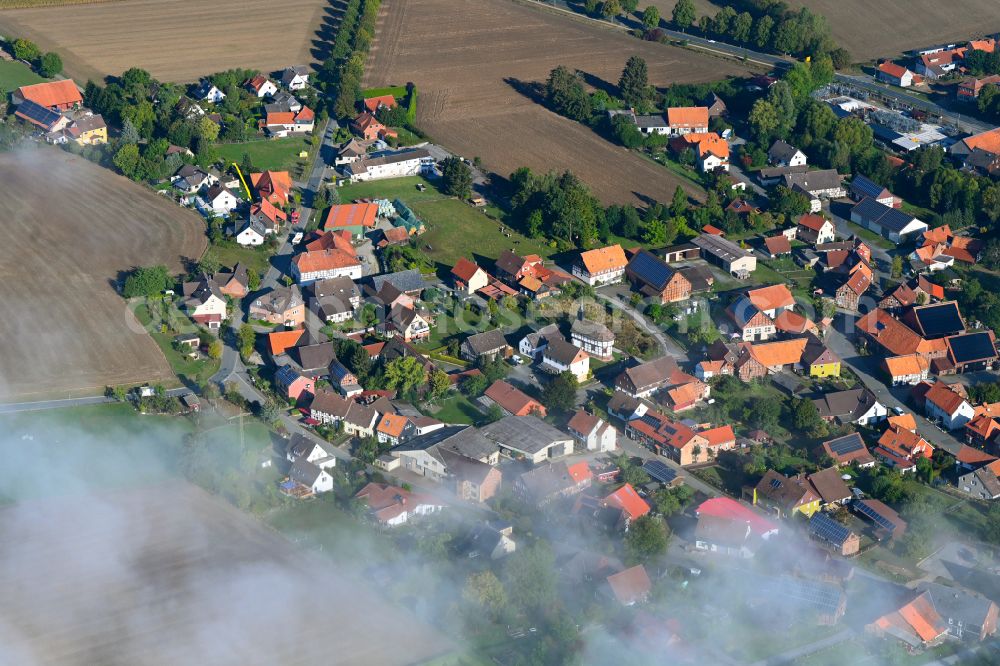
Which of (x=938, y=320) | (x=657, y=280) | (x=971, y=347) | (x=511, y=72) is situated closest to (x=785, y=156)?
(x=657, y=280)

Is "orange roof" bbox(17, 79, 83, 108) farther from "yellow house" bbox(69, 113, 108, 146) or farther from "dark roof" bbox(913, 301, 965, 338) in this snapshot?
"dark roof" bbox(913, 301, 965, 338)

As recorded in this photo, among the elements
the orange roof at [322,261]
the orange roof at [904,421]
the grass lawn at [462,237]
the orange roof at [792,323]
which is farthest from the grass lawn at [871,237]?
the orange roof at [322,261]

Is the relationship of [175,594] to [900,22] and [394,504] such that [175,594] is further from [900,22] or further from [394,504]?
[900,22]

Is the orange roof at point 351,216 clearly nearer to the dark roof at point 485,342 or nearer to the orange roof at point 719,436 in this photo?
the dark roof at point 485,342

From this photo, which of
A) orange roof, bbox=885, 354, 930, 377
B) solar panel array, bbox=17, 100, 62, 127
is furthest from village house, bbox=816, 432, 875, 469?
solar panel array, bbox=17, 100, 62, 127

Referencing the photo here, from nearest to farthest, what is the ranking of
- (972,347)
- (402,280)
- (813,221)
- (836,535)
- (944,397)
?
(836,535)
(944,397)
(972,347)
(402,280)
(813,221)

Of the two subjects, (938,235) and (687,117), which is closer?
(938,235)
